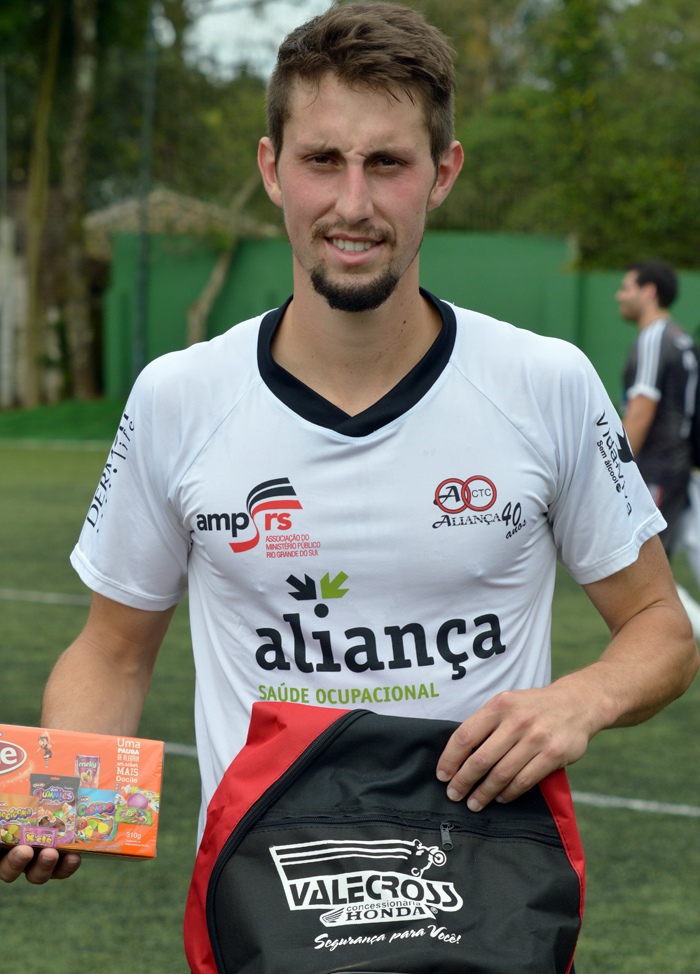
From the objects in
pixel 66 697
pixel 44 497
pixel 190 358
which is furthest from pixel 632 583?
pixel 44 497

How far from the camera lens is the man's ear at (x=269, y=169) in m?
1.97

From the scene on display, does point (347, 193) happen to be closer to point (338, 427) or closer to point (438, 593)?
point (338, 427)

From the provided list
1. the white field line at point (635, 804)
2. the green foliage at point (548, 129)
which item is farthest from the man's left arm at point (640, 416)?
the green foliage at point (548, 129)

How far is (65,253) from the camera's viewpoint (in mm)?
24516

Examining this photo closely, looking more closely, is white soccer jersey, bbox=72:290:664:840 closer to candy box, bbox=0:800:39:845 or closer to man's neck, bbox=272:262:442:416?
man's neck, bbox=272:262:442:416

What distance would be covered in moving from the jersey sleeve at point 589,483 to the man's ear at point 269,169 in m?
0.55

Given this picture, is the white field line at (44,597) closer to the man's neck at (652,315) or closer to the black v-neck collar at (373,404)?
the man's neck at (652,315)

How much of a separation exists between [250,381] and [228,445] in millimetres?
119

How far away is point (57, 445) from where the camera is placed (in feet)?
69.3

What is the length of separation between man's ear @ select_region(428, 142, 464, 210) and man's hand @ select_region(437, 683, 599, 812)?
82cm

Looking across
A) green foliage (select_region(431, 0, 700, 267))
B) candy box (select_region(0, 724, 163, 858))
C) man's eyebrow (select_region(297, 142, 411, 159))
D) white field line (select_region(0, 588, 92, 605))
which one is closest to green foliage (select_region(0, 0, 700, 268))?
green foliage (select_region(431, 0, 700, 267))

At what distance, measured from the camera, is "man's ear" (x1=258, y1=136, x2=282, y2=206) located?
197 cm

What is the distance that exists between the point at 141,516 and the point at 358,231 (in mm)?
596

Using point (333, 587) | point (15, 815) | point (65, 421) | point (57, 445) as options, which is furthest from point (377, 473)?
point (65, 421)
